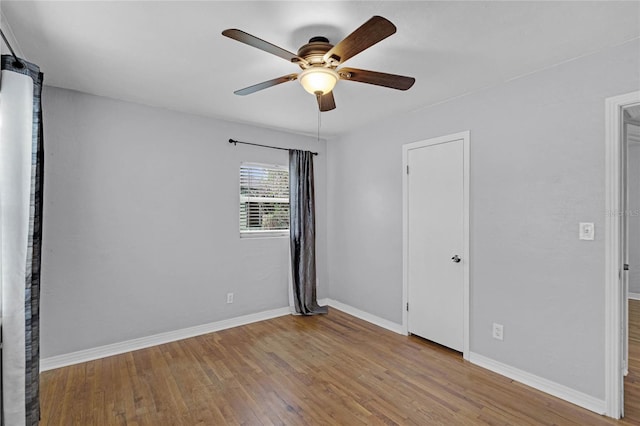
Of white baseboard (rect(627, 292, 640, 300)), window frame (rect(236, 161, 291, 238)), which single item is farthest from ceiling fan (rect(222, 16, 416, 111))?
white baseboard (rect(627, 292, 640, 300))

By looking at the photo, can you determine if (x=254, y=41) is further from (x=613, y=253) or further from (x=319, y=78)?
(x=613, y=253)

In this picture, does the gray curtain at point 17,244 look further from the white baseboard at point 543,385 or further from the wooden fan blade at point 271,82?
the white baseboard at point 543,385

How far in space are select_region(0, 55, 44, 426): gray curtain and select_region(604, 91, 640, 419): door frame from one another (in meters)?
3.61

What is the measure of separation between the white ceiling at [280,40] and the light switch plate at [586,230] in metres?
1.20

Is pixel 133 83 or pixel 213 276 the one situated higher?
pixel 133 83

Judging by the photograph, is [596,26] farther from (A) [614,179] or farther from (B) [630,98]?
(A) [614,179]

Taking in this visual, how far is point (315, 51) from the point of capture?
195cm

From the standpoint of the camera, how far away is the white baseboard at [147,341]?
9.58ft

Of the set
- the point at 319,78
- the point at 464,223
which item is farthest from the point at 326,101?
the point at 464,223

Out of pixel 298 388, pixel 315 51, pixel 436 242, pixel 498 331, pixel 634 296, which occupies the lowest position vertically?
pixel 298 388

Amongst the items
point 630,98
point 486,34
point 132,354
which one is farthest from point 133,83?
point 630,98

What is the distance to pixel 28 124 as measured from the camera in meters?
1.86

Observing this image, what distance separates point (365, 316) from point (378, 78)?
307 cm

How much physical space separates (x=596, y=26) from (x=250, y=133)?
10.9ft
